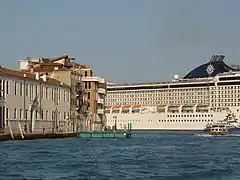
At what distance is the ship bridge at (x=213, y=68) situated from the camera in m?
141

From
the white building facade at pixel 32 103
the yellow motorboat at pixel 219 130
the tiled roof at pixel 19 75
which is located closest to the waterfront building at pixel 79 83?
the white building facade at pixel 32 103

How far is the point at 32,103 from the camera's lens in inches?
2628

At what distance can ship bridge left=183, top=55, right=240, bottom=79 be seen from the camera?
141m

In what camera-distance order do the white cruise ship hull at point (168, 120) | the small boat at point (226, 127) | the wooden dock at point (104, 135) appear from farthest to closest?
the white cruise ship hull at point (168, 120)
the small boat at point (226, 127)
the wooden dock at point (104, 135)

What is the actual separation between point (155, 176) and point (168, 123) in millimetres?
95505

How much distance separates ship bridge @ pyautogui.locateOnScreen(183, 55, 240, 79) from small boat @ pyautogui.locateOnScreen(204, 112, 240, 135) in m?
25.2

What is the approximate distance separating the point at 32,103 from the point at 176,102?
214ft

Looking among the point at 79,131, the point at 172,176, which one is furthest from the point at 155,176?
the point at 79,131

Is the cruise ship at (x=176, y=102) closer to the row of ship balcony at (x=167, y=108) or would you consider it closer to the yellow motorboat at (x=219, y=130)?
the row of ship balcony at (x=167, y=108)

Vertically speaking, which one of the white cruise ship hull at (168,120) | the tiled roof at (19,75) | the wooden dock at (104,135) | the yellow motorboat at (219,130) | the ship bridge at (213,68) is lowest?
the wooden dock at (104,135)

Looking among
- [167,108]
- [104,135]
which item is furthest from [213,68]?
[104,135]

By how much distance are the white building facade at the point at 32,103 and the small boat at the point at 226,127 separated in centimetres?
2339

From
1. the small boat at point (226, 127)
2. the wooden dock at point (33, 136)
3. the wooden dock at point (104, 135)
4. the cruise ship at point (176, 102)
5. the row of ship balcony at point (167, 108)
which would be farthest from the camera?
the row of ship balcony at point (167, 108)

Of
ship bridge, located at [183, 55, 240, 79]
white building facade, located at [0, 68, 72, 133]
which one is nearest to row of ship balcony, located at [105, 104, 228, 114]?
ship bridge, located at [183, 55, 240, 79]
